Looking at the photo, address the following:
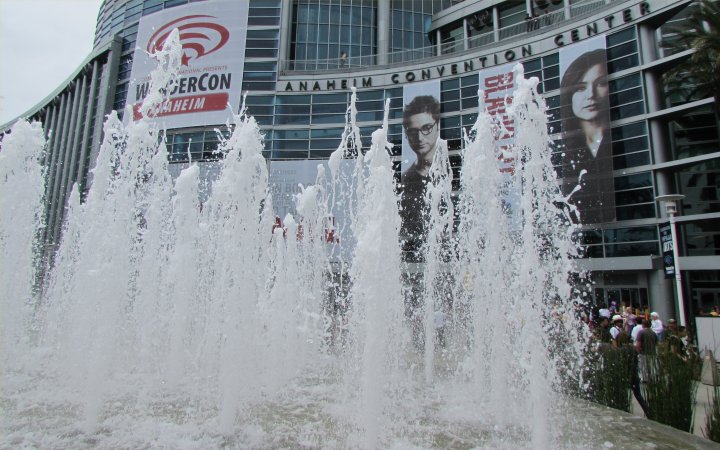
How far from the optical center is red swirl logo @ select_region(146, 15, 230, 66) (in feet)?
129

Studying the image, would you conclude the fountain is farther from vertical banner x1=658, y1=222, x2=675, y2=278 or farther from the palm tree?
the palm tree

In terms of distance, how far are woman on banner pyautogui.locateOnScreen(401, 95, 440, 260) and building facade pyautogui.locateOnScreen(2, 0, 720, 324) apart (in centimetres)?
100

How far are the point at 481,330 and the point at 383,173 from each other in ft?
13.4

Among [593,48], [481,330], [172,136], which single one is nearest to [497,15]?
[593,48]

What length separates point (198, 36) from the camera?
40094 millimetres

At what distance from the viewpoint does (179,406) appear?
253 inches

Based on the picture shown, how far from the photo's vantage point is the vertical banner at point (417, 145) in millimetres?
32844

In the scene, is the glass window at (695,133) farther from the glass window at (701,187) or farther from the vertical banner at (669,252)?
the vertical banner at (669,252)

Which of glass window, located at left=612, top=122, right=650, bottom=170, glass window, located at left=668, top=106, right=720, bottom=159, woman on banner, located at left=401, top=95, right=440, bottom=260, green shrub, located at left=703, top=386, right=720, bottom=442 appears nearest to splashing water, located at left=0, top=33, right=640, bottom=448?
green shrub, located at left=703, top=386, right=720, bottom=442

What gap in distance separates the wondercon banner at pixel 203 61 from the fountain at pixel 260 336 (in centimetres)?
2876

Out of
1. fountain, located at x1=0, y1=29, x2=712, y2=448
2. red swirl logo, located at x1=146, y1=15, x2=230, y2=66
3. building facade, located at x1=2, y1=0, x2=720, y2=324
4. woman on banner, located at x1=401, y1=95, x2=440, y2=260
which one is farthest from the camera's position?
red swirl logo, located at x1=146, y1=15, x2=230, y2=66

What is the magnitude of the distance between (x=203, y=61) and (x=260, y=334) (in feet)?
121

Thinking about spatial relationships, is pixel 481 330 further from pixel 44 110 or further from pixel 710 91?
pixel 44 110

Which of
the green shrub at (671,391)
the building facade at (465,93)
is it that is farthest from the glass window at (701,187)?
the green shrub at (671,391)
